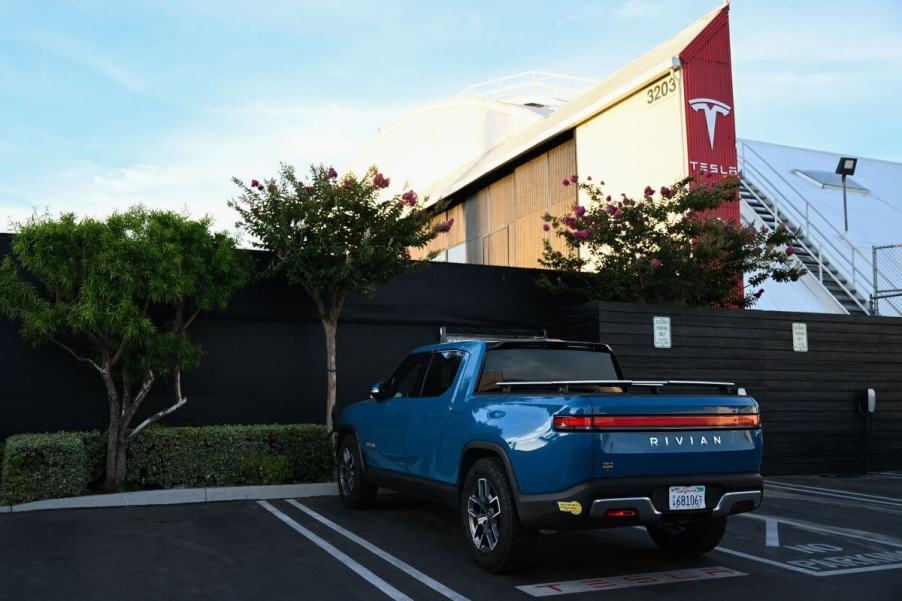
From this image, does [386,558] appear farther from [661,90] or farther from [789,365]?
[661,90]

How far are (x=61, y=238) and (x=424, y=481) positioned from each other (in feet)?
17.2

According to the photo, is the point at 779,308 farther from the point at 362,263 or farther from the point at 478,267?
the point at 362,263

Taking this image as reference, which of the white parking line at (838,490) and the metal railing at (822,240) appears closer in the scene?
the white parking line at (838,490)

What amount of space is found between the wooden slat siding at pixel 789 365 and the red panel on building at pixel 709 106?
143 inches

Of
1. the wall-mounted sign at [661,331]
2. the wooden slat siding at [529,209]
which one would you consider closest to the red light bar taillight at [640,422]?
the wall-mounted sign at [661,331]

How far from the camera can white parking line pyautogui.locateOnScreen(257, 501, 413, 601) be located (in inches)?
211

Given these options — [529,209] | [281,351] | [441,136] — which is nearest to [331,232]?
[281,351]

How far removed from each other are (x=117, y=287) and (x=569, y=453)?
614 centimetres

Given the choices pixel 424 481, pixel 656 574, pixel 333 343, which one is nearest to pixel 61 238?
pixel 333 343

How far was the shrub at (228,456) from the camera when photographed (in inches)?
380

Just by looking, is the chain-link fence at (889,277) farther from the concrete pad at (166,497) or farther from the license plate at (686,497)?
the concrete pad at (166,497)

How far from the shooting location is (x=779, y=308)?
54.7 feet

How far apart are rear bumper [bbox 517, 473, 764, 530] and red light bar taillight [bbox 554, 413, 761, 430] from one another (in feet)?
1.15

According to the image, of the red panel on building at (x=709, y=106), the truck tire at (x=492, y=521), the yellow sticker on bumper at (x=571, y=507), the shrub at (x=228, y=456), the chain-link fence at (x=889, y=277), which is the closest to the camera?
the yellow sticker on bumper at (x=571, y=507)
